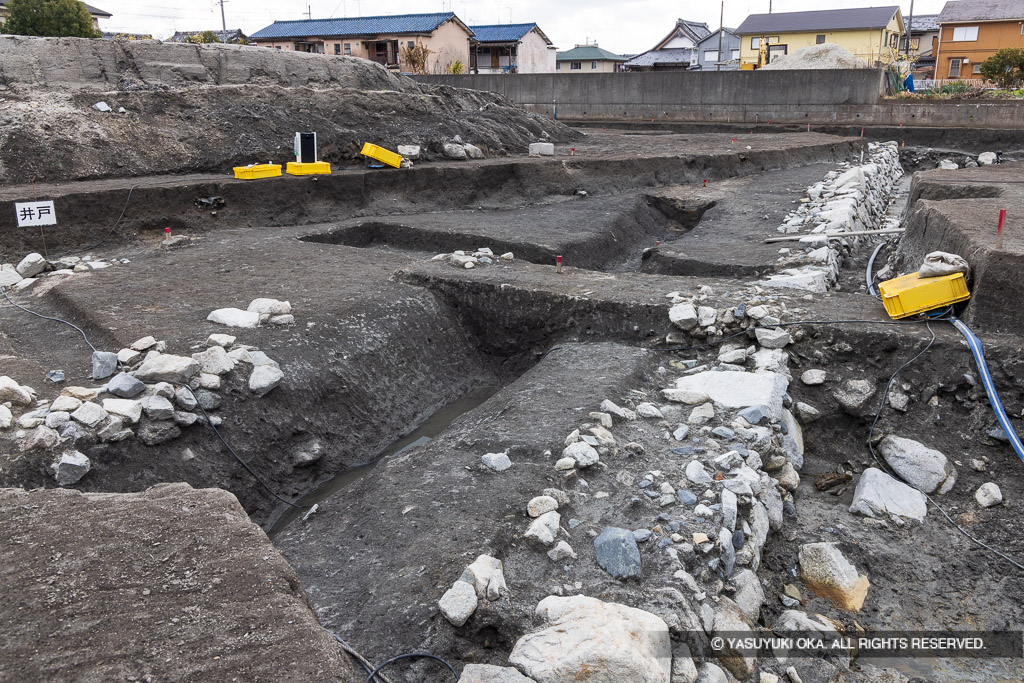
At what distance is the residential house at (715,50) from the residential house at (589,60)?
4.88 meters

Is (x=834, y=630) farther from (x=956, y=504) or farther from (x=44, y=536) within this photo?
(x=44, y=536)

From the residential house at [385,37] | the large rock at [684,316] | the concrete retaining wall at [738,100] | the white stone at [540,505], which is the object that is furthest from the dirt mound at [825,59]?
the white stone at [540,505]

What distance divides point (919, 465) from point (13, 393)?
16.3 ft

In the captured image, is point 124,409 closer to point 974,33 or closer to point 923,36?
point 974,33

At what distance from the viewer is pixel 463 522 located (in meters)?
3.18

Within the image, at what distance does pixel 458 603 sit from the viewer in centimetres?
269

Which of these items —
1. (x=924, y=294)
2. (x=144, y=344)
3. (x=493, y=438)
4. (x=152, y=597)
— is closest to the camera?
(x=152, y=597)

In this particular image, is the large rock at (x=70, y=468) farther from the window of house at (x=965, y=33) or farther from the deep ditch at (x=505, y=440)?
the window of house at (x=965, y=33)

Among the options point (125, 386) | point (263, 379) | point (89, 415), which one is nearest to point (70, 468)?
point (89, 415)

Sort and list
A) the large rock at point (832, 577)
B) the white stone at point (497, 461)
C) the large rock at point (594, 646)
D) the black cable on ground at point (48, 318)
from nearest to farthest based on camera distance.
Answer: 1. the large rock at point (594, 646)
2. the large rock at point (832, 577)
3. the white stone at point (497, 461)
4. the black cable on ground at point (48, 318)

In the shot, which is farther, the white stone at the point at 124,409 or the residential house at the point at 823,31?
the residential house at the point at 823,31

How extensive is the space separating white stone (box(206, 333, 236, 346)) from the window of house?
113 ft

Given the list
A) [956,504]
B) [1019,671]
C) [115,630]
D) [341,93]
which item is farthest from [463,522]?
[341,93]

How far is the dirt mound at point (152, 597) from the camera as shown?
196cm
